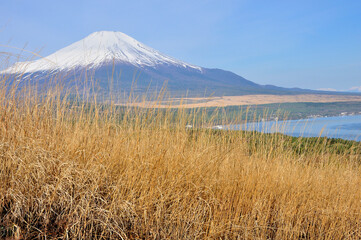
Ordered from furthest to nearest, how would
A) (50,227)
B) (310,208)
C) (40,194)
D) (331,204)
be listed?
(331,204) < (310,208) < (40,194) < (50,227)

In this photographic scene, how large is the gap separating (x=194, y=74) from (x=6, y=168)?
6986 inches

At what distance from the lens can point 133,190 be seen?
88.4 inches

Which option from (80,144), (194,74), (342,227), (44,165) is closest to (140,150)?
Answer: (80,144)

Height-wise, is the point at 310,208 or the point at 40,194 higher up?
the point at 40,194

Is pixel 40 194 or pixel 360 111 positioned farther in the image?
pixel 360 111

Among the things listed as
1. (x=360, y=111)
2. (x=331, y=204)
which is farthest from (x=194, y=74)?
(x=331, y=204)

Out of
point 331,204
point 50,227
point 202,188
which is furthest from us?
point 331,204

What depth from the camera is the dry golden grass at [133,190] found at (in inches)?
82.7

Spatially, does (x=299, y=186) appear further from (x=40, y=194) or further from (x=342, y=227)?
(x=40, y=194)

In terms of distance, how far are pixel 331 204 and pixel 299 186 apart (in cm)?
66

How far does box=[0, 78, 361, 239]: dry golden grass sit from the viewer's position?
2.10m

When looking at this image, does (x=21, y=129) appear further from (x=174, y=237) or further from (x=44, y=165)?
(x=174, y=237)

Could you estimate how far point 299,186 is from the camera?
9.65ft

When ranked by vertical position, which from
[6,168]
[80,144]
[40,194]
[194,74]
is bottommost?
[40,194]
